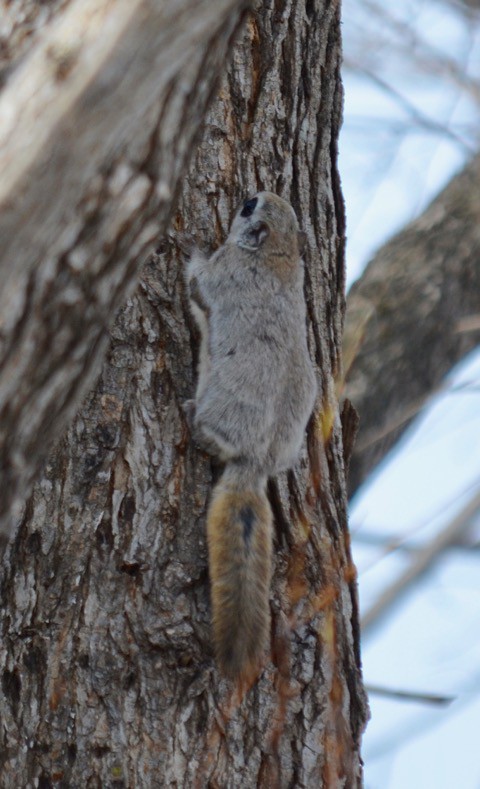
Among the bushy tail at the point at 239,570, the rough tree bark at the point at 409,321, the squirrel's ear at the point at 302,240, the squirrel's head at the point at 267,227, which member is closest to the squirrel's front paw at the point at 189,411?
the bushy tail at the point at 239,570

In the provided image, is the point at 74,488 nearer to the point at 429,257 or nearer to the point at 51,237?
the point at 51,237

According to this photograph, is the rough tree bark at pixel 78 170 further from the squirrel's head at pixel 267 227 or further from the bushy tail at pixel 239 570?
the squirrel's head at pixel 267 227

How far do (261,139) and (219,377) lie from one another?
2.45 feet

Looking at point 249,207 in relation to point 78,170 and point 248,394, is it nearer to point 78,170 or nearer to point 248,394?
point 248,394

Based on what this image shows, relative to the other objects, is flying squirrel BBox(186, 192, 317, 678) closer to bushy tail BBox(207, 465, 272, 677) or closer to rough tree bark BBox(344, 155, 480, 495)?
bushy tail BBox(207, 465, 272, 677)

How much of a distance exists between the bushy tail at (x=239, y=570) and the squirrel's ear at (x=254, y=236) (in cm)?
81

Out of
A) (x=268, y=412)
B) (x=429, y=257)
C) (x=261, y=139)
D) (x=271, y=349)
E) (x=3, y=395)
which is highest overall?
(x=429, y=257)

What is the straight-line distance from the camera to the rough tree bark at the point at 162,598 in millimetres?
2424

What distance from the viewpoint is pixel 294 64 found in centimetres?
315

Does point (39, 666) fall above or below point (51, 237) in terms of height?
below

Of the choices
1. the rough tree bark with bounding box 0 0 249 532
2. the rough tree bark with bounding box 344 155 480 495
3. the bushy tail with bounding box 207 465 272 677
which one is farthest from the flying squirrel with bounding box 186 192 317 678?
the rough tree bark with bounding box 0 0 249 532

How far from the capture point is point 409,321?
449 centimetres

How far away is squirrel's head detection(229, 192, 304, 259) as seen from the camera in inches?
119

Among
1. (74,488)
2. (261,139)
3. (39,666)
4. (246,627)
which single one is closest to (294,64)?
(261,139)
